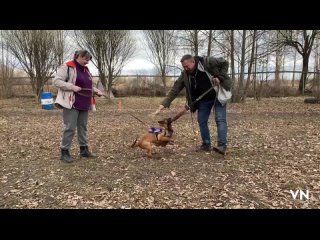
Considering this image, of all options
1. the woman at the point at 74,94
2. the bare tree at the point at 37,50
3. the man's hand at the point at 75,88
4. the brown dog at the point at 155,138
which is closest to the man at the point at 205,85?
the brown dog at the point at 155,138

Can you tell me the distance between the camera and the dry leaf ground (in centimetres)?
414

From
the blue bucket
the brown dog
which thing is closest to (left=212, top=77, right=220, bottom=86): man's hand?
the brown dog

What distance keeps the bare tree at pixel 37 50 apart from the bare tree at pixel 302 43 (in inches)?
590

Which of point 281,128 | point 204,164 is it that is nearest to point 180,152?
point 204,164

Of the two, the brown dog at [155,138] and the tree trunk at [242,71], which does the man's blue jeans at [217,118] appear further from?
the tree trunk at [242,71]

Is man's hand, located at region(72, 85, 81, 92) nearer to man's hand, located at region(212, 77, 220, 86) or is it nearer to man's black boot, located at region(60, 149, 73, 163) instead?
man's black boot, located at region(60, 149, 73, 163)

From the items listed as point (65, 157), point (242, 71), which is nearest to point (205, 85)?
point (65, 157)

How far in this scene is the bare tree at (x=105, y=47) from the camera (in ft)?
60.7

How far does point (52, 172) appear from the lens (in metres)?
5.20

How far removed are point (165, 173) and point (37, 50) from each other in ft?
54.9

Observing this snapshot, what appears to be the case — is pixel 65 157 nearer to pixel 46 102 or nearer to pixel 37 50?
pixel 46 102

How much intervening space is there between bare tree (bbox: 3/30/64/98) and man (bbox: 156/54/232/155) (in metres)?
15.2
